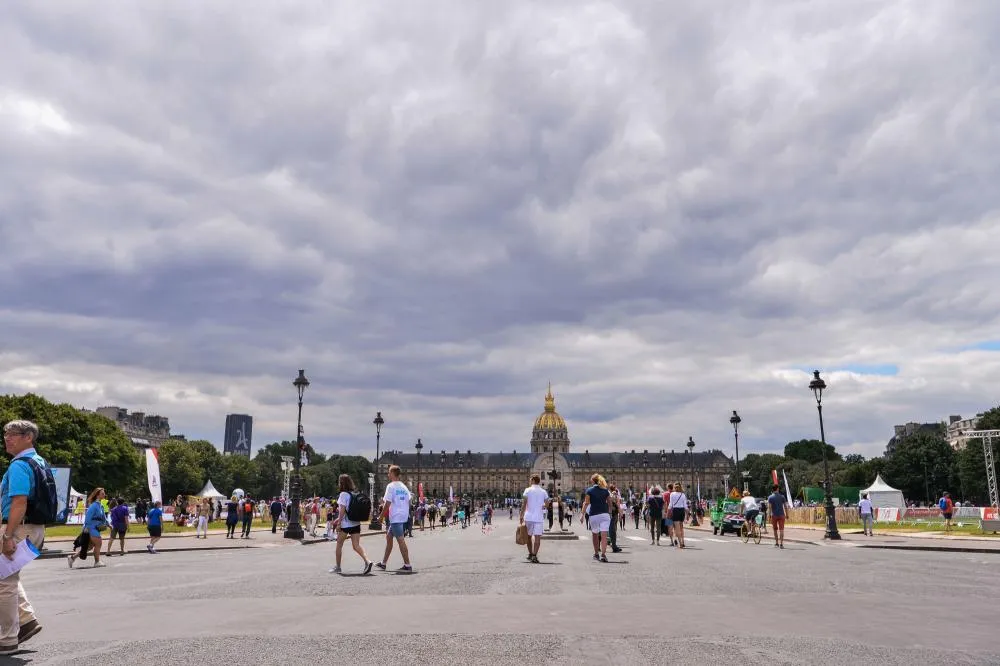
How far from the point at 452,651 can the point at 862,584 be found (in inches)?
382

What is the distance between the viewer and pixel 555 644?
745 centimetres

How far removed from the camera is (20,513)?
7.21 metres

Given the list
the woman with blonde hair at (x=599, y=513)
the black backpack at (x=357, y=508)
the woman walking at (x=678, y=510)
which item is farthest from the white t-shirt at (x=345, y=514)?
the woman walking at (x=678, y=510)

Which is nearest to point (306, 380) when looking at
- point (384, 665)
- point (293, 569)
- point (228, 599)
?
point (293, 569)

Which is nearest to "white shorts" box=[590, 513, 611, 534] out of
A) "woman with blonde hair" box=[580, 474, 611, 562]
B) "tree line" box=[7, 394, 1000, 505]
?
"woman with blonde hair" box=[580, 474, 611, 562]

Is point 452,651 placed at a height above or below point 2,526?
below

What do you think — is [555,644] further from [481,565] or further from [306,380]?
[306,380]

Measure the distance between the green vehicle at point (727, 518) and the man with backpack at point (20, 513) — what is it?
112 feet

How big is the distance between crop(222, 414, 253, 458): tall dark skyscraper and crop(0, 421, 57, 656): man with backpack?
181 m

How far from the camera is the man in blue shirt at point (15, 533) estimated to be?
714 cm

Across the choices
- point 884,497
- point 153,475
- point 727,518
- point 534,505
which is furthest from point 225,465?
point 534,505

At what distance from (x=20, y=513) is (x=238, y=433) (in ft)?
613

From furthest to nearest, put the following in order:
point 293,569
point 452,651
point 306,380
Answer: point 306,380 → point 293,569 → point 452,651

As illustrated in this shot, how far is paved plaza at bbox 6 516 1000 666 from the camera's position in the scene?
705 cm
